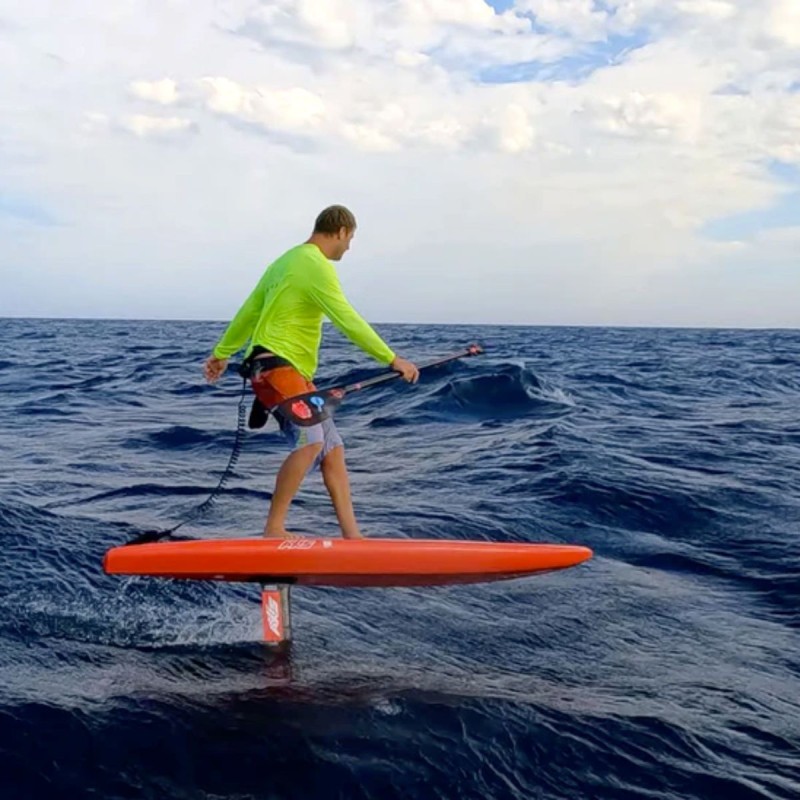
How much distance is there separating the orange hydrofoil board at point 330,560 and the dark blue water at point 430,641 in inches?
21.3

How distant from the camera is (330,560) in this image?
6.43 m

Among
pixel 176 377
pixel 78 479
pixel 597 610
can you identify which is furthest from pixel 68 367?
pixel 597 610

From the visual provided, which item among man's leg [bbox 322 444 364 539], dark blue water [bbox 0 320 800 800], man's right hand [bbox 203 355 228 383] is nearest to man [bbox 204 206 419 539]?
man's leg [bbox 322 444 364 539]

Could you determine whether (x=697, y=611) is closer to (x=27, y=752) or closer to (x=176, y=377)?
(x=27, y=752)

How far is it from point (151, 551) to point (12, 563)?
7.29 feet

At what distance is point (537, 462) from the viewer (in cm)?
1355

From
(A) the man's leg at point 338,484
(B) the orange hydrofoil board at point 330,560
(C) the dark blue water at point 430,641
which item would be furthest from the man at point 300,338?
(C) the dark blue water at point 430,641

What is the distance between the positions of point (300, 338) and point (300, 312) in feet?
0.63

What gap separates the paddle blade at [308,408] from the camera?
6.73m

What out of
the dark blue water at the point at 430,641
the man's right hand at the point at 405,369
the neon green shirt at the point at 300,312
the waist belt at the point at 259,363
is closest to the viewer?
the dark blue water at the point at 430,641

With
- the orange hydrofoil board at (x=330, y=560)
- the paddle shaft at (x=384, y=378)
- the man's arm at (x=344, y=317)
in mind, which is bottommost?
the orange hydrofoil board at (x=330, y=560)

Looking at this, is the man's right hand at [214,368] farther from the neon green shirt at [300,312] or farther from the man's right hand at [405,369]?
the man's right hand at [405,369]

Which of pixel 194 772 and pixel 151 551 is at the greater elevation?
pixel 151 551

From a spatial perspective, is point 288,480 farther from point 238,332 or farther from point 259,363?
point 238,332
